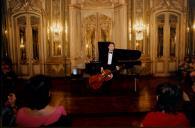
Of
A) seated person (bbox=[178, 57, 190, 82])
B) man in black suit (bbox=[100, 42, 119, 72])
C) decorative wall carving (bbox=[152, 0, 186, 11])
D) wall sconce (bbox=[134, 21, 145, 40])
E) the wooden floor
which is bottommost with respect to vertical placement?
the wooden floor

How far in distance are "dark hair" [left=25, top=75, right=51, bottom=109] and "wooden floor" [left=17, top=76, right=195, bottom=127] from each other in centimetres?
178

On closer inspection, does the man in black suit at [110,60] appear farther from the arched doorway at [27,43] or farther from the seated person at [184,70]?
the arched doorway at [27,43]

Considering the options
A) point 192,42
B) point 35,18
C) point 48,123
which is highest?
point 35,18

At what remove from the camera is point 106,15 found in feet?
37.1

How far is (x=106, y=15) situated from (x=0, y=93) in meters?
10.1

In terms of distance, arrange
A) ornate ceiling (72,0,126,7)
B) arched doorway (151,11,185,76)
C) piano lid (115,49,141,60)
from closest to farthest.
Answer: piano lid (115,49,141,60)
arched doorway (151,11,185,76)
ornate ceiling (72,0,126,7)

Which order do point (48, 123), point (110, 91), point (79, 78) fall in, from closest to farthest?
point (48, 123) → point (110, 91) → point (79, 78)

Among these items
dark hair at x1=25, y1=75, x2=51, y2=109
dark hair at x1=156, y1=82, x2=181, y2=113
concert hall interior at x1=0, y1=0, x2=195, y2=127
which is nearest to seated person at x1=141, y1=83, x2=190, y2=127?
dark hair at x1=156, y1=82, x2=181, y2=113

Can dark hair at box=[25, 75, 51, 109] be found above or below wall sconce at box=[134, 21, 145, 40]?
below

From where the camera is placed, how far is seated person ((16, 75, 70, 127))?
2.37 m

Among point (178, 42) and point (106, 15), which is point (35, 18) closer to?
point (106, 15)

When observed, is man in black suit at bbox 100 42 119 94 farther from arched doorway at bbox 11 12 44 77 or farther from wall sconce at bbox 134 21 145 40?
arched doorway at bbox 11 12 44 77

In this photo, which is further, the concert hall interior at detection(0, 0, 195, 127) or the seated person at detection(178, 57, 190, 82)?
the concert hall interior at detection(0, 0, 195, 127)

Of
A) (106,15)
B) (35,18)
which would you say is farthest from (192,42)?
(35,18)
